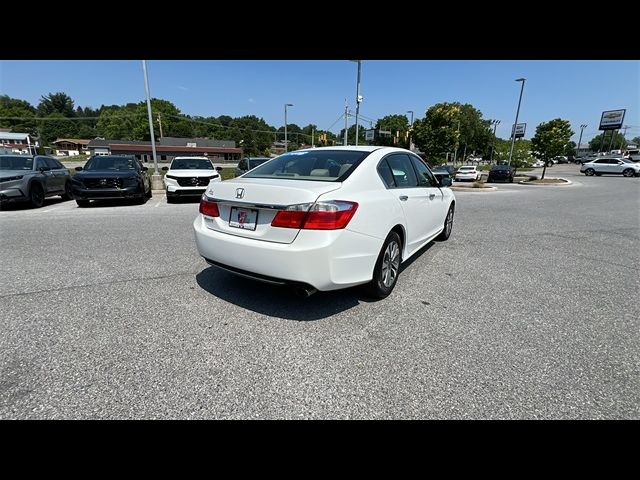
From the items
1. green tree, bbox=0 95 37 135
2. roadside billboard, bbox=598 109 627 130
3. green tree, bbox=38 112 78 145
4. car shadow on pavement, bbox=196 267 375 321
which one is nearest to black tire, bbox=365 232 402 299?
car shadow on pavement, bbox=196 267 375 321

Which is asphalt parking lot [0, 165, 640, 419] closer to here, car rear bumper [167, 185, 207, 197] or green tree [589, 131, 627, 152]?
car rear bumper [167, 185, 207, 197]

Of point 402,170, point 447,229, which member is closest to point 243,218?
point 402,170

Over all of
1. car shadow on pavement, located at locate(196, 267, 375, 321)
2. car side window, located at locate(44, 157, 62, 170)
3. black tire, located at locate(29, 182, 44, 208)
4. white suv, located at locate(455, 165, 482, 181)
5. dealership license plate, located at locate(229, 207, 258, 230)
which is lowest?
car shadow on pavement, located at locate(196, 267, 375, 321)

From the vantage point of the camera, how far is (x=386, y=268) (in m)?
3.49

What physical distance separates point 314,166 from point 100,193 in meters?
8.62

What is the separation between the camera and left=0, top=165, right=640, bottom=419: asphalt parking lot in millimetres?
2000

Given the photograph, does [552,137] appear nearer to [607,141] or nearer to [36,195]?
[36,195]

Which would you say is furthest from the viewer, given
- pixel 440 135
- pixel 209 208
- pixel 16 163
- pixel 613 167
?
Result: pixel 613 167

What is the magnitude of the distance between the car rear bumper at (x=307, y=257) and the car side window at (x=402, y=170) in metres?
1.13

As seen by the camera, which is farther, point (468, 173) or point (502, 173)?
point (502, 173)

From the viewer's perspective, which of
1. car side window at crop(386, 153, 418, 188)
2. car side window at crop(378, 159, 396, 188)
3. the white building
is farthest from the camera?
the white building

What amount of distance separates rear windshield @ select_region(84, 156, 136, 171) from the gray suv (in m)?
1.19

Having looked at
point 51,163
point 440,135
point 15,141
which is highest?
point 440,135

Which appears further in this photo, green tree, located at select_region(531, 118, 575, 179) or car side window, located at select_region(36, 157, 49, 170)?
green tree, located at select_region(531, 118, 575, 179)
